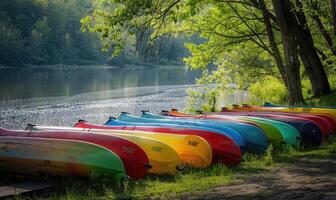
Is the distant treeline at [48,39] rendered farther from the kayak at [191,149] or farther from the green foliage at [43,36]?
the kayak at [191,149]

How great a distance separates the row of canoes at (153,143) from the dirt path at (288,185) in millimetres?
1425

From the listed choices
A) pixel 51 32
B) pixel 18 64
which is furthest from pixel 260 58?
pixel 51 32

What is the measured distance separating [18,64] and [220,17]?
63812 mm

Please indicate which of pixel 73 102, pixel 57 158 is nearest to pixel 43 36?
pixel 73 102

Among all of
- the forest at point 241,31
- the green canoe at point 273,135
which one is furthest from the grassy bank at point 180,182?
the forest at point 241,31

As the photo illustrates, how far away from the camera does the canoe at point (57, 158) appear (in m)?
7.43

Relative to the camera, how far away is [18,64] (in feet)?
246

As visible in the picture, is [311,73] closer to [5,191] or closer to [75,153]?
[75,153]

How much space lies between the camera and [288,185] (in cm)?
613

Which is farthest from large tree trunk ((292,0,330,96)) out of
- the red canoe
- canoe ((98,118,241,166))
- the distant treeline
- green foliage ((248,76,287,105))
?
the distant treeline

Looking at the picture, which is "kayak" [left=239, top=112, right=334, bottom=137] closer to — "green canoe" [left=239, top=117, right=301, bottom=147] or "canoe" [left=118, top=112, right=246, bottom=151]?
"green canoe" [left=239, top=117, right=301, bottom=147]

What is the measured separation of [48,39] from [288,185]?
85.6 metres

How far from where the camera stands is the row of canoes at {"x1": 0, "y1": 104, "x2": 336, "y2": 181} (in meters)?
7.70

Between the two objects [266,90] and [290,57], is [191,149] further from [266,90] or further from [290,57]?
[266,90]
